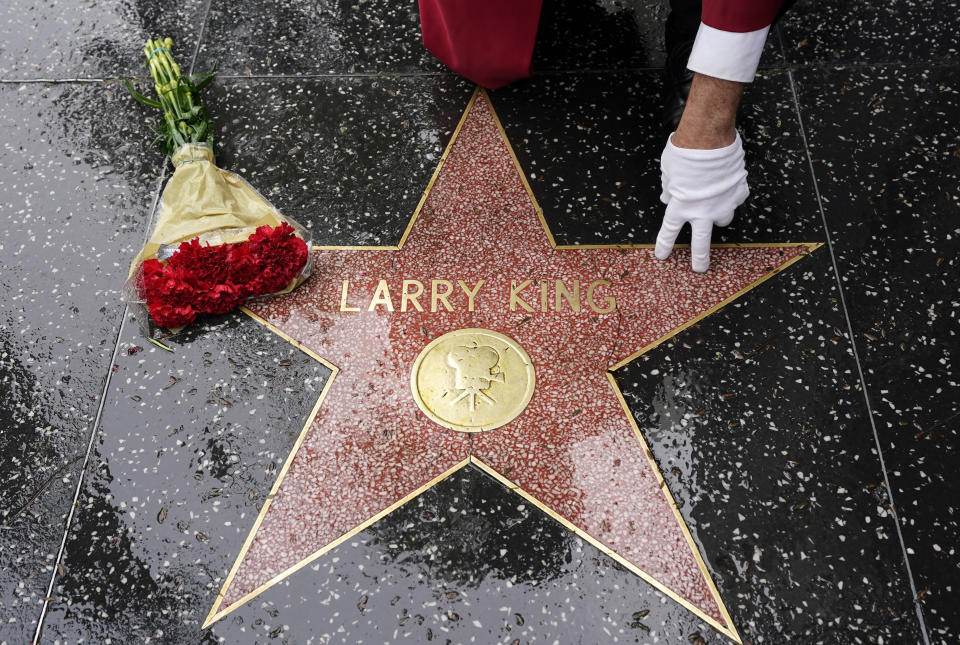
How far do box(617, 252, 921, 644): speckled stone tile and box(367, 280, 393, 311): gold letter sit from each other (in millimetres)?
524

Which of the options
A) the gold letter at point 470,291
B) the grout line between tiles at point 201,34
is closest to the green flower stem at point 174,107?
the grout line between tiles at point 201,34

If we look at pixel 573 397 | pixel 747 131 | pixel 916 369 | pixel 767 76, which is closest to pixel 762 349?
pixel 916 369

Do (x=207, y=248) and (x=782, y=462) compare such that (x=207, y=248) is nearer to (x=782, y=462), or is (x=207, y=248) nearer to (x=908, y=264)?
(x=782, y=462)

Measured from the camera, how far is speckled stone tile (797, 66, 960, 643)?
134 centimetres

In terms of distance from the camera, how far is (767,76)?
77.7 inches

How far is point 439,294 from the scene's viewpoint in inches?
63.9

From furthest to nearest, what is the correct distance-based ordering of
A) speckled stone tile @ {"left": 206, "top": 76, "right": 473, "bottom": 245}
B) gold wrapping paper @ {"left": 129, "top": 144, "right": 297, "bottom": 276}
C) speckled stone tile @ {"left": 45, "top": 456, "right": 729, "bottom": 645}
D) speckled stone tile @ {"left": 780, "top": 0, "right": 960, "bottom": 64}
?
speckled stone tile @ {"left": 780, "top": 0, "right": 960, "bottom": 64}, speckled stone tile @ {"left": 206, "top": 76, "right": 473, "bottom": 245}, gold wrapping paper @ {"left": 129, "top": 144, "right": 297, "bottom": 276}, speckled stone tile @ {"left": 45, "top": 456, "right": 729, "bottom": 645}

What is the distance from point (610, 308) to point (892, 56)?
1154 mm

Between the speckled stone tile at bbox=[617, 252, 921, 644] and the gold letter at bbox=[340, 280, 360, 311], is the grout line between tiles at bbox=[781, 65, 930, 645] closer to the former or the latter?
the speckled stone tile at bbox=[617, 252, 921, 644]

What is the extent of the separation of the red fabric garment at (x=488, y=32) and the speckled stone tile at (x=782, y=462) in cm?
85

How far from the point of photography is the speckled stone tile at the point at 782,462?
1263 millimetres

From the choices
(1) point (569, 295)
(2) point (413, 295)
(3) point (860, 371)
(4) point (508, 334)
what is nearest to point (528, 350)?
(4) point (508, 334)

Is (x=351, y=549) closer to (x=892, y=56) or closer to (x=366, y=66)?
(x=366, y=66)

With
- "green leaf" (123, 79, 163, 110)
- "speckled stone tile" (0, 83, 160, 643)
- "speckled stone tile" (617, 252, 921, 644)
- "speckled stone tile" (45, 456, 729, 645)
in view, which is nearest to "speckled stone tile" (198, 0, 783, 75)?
"green leaf" (123, 79, 163, 110)
